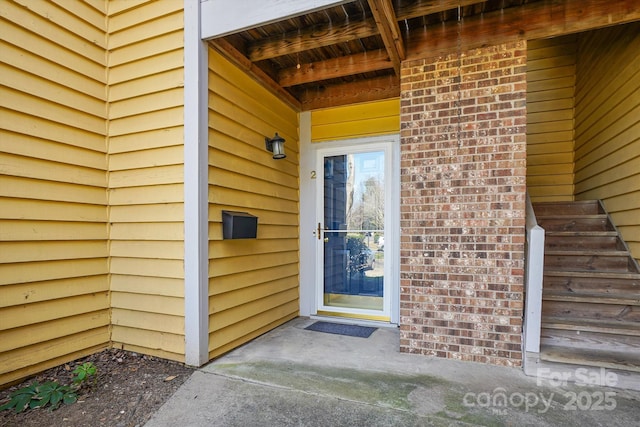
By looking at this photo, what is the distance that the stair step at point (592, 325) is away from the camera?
7.81 feet

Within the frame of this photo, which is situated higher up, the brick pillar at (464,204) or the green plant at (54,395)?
the brick pillar at (464,204)

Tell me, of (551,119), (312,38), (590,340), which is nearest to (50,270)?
(312,38)

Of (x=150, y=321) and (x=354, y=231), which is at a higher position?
(x=354, y=231)

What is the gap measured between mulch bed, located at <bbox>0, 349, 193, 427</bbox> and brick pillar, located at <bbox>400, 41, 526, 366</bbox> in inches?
A: 74.0

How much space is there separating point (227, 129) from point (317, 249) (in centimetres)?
178

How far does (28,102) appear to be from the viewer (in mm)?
2336

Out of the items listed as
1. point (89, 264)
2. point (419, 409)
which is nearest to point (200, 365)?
point (89, 264)

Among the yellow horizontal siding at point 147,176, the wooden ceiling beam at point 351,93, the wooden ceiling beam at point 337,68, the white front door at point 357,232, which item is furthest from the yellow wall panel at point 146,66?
the white front door at point 357,232

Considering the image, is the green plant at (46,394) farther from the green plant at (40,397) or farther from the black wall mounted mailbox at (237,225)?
the black wall mounted mailbox at (237,225)

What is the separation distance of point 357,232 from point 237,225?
152 cm

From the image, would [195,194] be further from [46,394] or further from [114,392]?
[46,394]

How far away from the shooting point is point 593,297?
8.58 ft

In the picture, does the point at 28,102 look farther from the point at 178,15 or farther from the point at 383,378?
the point at 383,378

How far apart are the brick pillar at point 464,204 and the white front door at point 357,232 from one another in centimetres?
81
